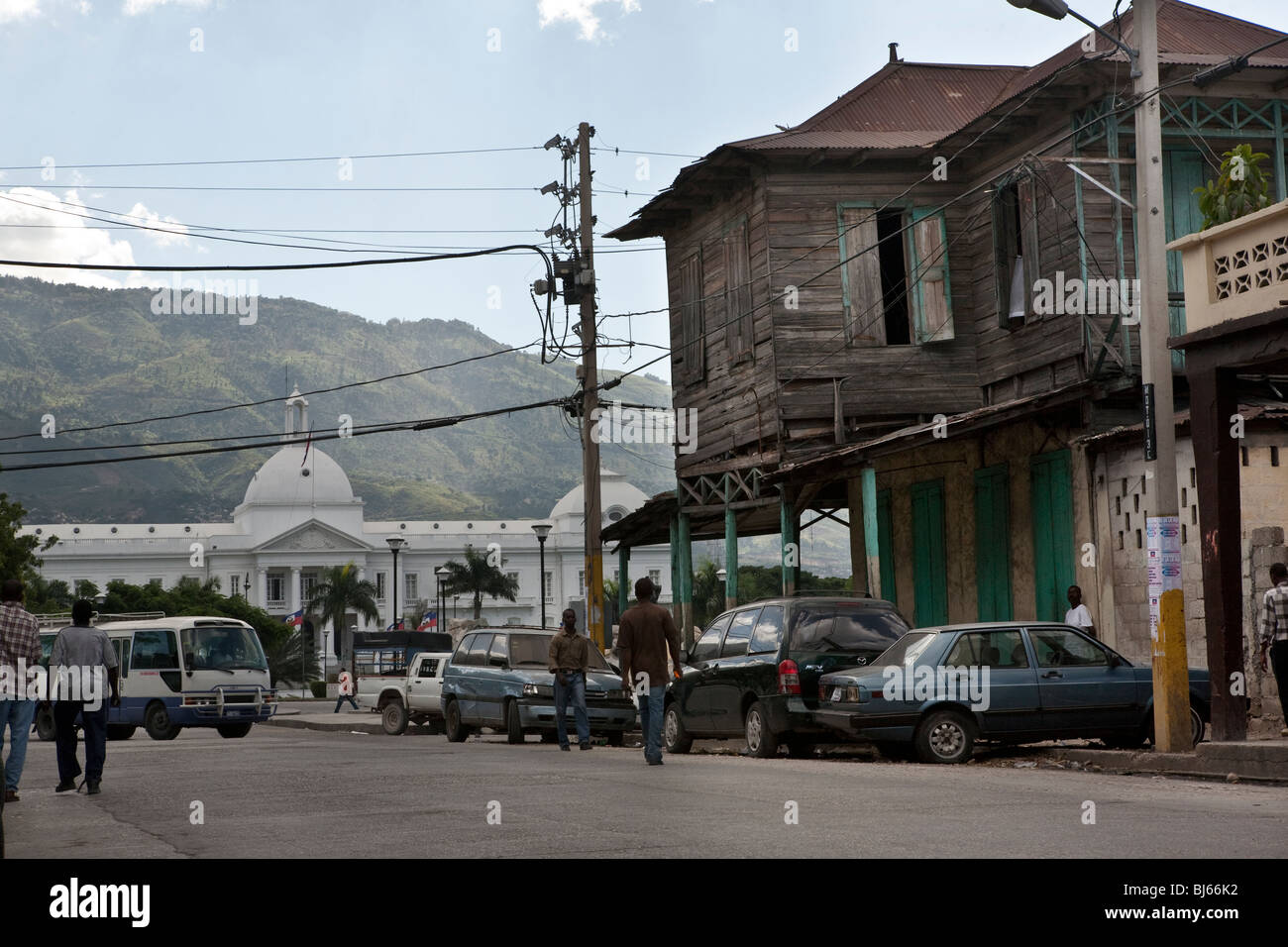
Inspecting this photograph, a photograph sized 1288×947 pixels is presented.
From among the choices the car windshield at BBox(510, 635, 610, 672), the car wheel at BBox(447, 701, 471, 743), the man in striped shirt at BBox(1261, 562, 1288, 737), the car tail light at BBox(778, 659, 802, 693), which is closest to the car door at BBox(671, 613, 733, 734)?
the car tail light at BBox(778, 659, 802, 693)

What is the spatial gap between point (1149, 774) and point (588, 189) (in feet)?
54.5

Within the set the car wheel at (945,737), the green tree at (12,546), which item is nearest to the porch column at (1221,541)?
the car wheel at (945,737)

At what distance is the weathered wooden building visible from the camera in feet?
70.8

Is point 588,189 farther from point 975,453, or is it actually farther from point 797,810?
point 797,810

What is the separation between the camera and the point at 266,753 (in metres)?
19.4

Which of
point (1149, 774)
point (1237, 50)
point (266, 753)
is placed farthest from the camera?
point (1237, 50)

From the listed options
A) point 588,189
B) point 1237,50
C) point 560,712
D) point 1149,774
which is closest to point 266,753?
point 560,712

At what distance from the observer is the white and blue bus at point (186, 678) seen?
89.2 ft

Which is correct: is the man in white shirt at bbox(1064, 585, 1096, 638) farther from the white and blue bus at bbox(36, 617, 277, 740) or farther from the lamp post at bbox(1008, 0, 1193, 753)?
the white and blue bus at bbox(36, 617, 277, 740)

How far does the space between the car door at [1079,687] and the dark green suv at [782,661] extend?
1.85 m

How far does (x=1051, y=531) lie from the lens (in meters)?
21.9

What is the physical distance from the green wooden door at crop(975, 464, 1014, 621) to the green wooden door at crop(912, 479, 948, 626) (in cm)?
118

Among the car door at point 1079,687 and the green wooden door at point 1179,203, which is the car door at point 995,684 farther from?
the green wooden door at point 1179,203

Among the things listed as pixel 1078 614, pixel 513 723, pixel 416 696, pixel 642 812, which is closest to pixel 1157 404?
pixel 1078 614
